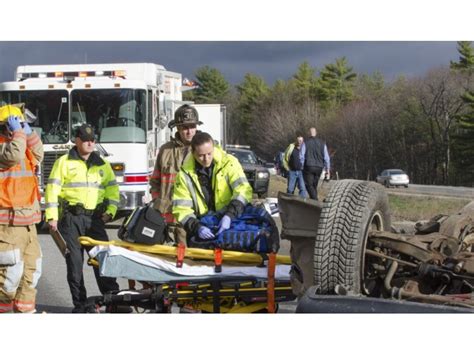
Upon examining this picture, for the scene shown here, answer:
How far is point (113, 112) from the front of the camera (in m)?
14.1

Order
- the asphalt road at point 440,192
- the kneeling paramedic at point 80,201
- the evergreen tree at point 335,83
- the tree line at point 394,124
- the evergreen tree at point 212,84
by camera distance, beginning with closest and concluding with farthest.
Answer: the kneeling paramedic at point 80,201 → the asphalt road at point 440,192 → the tree line at point 394,124 → the evergreen tree at point 335,83 → the evergreen tree at point 212,84

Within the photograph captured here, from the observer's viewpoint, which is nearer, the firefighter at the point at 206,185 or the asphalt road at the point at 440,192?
the firefighter at the point at 206,185

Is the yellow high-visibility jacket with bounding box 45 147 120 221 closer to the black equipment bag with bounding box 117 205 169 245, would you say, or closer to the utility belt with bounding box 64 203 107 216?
the utility belt with bounding box 64 203 107 216

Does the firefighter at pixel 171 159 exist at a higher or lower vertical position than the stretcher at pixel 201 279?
higher

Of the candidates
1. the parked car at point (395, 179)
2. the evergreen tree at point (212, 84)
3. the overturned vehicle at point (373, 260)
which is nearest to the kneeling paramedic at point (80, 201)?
the overturned vehicle at point (373, 260)

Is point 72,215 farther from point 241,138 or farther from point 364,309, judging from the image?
point 241,138

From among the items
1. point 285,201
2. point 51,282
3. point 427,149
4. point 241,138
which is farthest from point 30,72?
point 241,138

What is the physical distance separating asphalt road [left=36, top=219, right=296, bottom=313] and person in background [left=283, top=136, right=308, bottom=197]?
21.3 ft

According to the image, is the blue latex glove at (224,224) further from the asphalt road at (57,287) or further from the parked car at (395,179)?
the parked car at (395,179)

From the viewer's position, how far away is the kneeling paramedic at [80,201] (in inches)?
288

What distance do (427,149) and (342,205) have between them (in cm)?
5918

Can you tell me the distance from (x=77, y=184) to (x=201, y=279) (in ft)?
6.86

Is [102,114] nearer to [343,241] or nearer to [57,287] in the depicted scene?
[57,287]

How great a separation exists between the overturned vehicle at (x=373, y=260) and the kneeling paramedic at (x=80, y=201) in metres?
2.72
